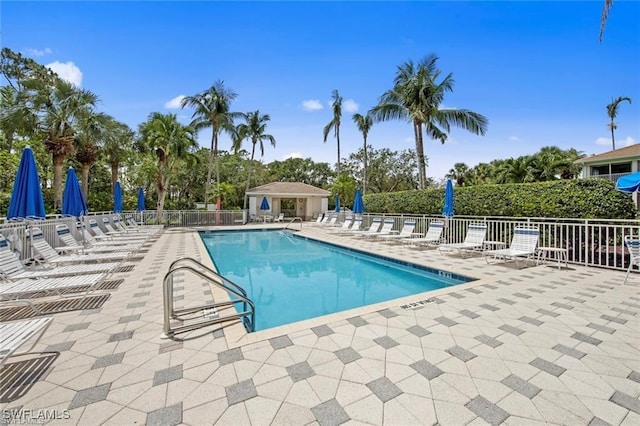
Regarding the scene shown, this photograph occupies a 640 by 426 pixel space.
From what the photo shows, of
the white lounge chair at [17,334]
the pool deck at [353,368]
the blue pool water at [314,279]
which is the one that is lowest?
the blue pool water at [314,279]

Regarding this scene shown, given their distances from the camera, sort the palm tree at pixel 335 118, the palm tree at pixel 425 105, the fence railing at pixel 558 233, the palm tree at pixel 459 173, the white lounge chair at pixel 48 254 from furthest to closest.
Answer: the palm tree at pixel 459 173 < the palm tree at pixel 335 118 < the palm tree at pixel 425 105 < the fence railing at pixel 558 233 < the white lounge chair at pixel 48 254

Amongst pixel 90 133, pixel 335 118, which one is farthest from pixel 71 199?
pixel 335 118

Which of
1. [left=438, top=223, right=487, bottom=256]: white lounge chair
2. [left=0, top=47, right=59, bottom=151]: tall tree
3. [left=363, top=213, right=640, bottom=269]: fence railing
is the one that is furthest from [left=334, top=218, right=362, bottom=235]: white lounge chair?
[left=0, top=47, right=59, bottom=151]: tall tree

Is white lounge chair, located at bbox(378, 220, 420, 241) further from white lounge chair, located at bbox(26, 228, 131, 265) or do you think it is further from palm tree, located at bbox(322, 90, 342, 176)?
palm tree, located at bbox(322, 90, 342, 176)

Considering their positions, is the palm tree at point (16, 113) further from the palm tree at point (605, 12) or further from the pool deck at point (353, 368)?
the palm tree at point (605, 12)

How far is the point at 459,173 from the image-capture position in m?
32.6

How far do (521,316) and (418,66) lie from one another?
621 inches

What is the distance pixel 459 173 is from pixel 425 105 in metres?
19.6

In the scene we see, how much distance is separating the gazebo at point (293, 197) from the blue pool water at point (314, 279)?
13864 mm

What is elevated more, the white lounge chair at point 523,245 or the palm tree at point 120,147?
the palm tree at point 120,147

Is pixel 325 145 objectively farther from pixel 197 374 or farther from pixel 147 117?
pixel 197 374

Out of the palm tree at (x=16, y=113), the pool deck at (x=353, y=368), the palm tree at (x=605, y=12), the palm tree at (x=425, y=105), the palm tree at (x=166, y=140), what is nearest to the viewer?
the pool deck at (x=353, y=368)

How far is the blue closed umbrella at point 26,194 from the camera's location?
5828 mm

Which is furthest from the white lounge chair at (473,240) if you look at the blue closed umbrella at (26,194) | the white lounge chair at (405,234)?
the blue closed umbrella at (26,194)
